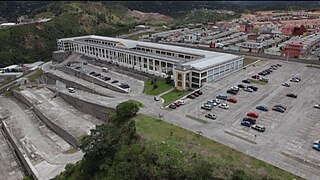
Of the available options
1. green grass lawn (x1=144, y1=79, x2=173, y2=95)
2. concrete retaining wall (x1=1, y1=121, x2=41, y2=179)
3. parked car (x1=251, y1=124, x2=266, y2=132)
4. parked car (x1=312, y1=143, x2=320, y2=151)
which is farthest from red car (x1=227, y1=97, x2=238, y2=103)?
concrete retaining wall (x1=1, y1=121, x2=41, y2=179)

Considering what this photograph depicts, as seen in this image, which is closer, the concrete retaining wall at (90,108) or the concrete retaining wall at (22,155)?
the concrete retaining wall at (22,155)

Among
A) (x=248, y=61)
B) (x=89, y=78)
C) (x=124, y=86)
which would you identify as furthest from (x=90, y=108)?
(x=248, y=61)

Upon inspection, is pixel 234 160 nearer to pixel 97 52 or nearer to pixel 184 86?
pixel 184 86

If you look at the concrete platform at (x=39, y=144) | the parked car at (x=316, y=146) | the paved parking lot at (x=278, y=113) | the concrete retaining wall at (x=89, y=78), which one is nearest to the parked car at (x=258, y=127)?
the paved parking lot at (x=278, y=113)

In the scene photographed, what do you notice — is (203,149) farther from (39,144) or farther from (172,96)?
(39,144)

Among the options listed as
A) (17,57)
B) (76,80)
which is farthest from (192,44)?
(17,57)

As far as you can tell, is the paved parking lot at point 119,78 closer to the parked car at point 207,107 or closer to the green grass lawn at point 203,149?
the parked car at point 207,107
